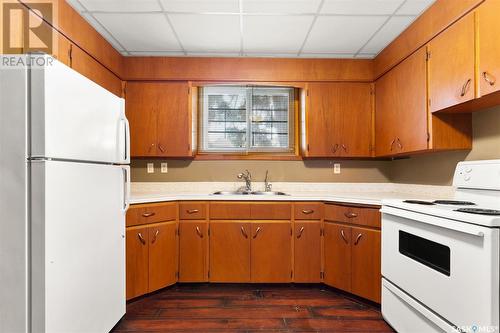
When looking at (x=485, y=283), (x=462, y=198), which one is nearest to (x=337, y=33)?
(x=462, y=198)

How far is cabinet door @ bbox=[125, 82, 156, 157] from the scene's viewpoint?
2992mm

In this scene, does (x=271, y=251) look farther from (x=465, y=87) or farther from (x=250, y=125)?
(x=465, y=87)

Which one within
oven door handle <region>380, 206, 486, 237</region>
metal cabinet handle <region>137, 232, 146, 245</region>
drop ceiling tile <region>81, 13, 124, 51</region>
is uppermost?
drop ceiling tile <region>81, 13, 124, 51</region>

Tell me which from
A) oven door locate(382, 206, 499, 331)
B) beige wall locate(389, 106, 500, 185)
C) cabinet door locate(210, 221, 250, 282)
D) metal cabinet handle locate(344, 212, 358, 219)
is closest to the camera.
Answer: oven door locate(382, 206, 499, 331)

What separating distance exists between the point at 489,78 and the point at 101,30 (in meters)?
2.90

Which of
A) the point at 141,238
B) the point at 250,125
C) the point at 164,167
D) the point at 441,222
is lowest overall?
the point at 141,238

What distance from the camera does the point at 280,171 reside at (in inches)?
129

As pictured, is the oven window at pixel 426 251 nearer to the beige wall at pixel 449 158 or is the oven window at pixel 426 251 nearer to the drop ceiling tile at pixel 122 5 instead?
the beige wall at pixel 449 158

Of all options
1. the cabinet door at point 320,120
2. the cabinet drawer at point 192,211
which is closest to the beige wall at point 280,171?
the cabinet door at point 320,120

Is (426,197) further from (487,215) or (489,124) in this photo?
(487,215)

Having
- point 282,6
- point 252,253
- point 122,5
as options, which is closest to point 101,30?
point 122,5

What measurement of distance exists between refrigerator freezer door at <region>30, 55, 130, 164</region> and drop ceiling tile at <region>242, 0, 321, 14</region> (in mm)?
1216

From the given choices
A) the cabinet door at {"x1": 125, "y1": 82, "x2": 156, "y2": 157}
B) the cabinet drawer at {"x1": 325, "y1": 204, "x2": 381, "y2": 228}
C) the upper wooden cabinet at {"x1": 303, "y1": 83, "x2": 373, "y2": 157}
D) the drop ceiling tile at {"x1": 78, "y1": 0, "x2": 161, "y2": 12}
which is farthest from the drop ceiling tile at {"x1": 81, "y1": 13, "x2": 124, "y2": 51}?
the cabinet drawer at {"x1": 325, "y1": 204, "x2": 381, "y2": 228}

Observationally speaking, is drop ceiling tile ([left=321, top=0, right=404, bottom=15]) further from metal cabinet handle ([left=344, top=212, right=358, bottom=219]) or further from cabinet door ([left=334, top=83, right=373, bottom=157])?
metal cabinet handle ([left=344, top=212, right=358, bottom=219])
